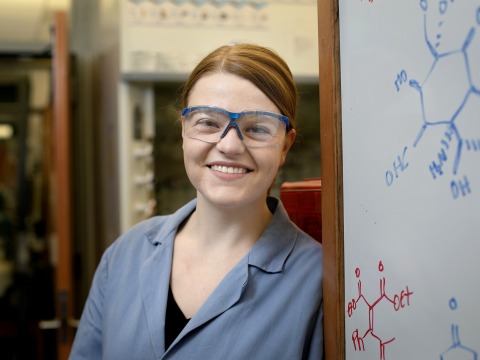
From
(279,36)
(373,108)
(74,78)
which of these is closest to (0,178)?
(74,78)

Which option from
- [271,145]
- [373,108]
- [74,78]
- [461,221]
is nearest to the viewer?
[461,221]

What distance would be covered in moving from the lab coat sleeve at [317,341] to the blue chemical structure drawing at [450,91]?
0.51m

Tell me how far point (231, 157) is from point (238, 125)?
7cm

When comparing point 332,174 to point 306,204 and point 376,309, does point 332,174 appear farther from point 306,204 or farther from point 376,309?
point 306,204

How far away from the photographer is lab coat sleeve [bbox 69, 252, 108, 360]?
4.25 ft

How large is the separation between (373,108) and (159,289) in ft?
2.06

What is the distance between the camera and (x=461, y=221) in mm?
622

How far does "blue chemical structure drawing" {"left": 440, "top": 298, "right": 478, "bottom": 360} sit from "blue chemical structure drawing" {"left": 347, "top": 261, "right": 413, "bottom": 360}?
0.10m

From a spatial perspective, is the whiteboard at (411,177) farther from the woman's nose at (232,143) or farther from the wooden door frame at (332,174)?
the woman's nose at (232,143)

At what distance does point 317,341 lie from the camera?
1079 millimetres

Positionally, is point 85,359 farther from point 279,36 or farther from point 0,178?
point 0,178

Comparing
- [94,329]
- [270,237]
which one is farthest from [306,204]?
[94,329]

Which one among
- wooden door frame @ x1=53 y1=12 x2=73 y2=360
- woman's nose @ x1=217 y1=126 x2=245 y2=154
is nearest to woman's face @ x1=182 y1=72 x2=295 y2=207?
woman's nose @ x1=217 y1=126 x2=245 y2=154

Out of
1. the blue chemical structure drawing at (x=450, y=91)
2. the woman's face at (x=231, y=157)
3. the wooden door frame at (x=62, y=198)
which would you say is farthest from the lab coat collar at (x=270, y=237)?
the wooden door frame at (x=62, y=198)
